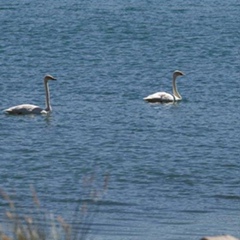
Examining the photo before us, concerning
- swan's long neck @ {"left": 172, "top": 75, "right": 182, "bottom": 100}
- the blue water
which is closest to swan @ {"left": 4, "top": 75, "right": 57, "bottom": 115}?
the blue water

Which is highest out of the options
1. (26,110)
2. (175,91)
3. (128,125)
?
(175,91)

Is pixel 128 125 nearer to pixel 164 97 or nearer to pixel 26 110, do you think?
pixel 26 110

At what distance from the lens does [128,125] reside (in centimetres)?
1894

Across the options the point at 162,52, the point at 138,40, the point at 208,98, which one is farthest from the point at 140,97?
the point at 138,40

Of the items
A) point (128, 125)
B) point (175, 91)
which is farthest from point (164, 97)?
point (128, 125)

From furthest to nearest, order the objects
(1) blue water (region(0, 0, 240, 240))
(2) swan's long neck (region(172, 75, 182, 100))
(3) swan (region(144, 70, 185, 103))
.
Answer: (2) swan's long neck (region(172, 75, 182, 100)) → (3) swan (region(144, 70, 185, 103)) → (1) blue water (region(0, 0, 240, 240))

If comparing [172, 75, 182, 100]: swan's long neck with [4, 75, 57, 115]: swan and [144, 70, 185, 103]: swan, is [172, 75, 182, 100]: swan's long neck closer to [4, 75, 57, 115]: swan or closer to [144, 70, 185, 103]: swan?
[144, 70, 185, 103]: swan

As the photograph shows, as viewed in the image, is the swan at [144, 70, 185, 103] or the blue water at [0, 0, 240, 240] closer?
the blue water at [0, 0, 240, 240]

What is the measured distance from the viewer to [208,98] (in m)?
21.8

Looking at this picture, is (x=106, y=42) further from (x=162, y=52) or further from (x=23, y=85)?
(x=23, y=85)

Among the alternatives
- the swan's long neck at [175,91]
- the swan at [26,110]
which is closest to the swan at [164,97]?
the swan's long neck at [175,91]

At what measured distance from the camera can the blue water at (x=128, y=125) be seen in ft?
42.2

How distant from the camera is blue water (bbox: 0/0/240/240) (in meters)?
12.9

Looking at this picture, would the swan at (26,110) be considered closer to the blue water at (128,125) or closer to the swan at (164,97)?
the blue water at (128,125)
